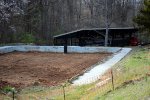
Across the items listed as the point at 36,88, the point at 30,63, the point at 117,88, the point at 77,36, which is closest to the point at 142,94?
the point at 117,88

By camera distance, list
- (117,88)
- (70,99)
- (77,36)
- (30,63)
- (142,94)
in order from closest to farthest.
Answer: (142,94)
(117,88)
(70,99)
(30,63)
(77,36)

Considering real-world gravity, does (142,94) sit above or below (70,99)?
above

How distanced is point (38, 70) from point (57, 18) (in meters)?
33.6

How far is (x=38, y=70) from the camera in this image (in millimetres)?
25469

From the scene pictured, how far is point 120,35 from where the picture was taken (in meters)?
45.2

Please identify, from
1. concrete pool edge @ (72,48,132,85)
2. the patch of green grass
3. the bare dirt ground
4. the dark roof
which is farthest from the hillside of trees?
the patch of green grass

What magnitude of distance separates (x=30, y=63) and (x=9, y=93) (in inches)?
498

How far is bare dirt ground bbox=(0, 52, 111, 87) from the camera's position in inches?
833

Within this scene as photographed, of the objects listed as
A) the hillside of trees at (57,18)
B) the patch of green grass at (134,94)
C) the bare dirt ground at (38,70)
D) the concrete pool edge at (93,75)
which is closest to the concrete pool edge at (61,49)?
the bare dirt ground at (38,70)

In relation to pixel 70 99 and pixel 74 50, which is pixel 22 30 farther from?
pixel 70 99

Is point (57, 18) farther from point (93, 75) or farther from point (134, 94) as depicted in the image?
point (134, 94)

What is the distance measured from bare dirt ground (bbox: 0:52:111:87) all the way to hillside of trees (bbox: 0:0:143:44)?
16099 millimetres

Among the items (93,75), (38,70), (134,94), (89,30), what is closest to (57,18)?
(89,30)

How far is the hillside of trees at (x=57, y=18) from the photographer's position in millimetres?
49312
